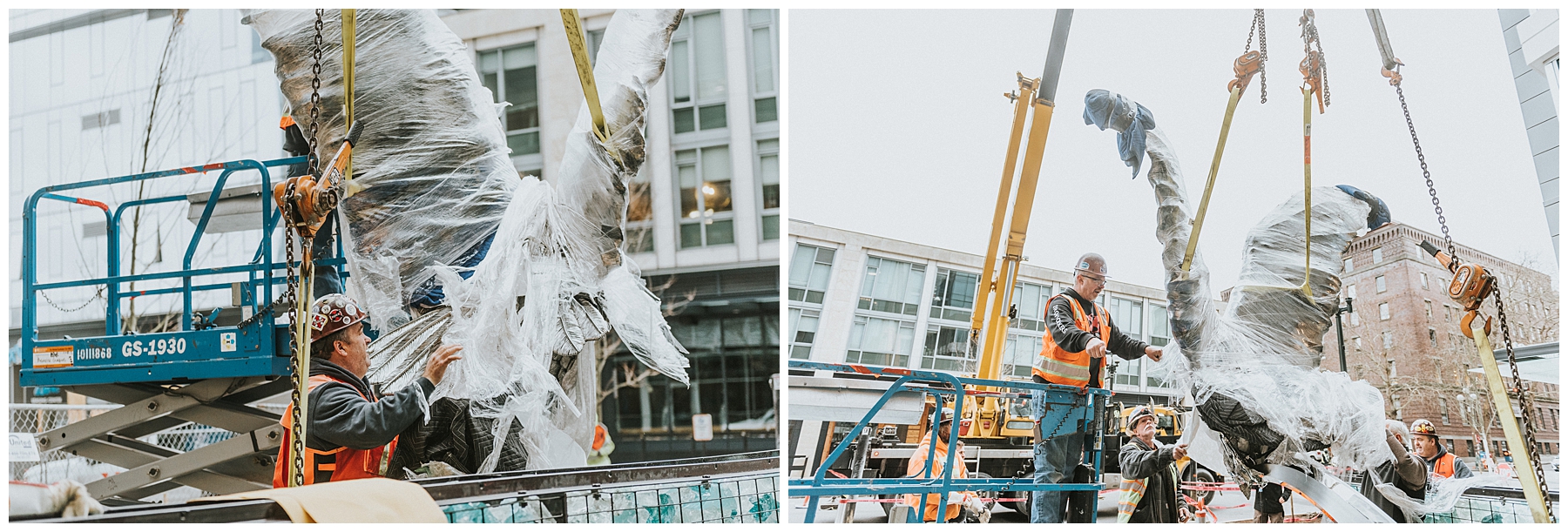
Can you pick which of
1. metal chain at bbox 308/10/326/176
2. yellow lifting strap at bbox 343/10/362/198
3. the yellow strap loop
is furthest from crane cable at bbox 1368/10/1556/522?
metal chain at bbox 308/10/326/176

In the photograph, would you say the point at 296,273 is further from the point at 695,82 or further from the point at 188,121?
the point at 695,82

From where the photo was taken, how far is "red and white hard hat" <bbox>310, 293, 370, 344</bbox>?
3418 mm

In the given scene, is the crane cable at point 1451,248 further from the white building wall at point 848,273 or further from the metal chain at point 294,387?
the metal chain at point 294,387

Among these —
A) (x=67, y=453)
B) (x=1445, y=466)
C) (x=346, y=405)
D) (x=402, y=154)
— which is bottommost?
(x=1445, y=466)

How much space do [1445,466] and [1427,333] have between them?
1.68ft

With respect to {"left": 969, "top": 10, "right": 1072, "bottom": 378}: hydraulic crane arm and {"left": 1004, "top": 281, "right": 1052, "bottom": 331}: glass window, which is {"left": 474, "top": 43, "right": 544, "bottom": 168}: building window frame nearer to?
{"left": 969, "top": 10, "right": 1072, "bottom": 378}: hydraulic crane arm

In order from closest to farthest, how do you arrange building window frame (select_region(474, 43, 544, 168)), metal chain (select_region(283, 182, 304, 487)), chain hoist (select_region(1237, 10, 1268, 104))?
metal chain (select_region(283, 182, 304, 487)), building window frame (select_region(474, 43, 544, 168)), chain hoist (select_region(1237, 10, 1268, 104))

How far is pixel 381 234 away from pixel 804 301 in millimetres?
1576

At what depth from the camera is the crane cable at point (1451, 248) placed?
3791mm

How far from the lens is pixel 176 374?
3.47m

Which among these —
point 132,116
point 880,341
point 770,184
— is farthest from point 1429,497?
point 132,116

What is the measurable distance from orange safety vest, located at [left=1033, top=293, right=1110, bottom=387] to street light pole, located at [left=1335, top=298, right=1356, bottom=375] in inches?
37.0

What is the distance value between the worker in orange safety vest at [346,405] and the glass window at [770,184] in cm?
121

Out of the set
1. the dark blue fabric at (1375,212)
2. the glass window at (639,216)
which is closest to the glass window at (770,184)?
the glass window at (639,216)
